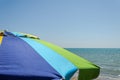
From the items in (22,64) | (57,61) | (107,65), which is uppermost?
(107,65)

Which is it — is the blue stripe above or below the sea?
below

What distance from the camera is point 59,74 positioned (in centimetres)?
277

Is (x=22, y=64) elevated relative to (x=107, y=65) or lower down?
lower down

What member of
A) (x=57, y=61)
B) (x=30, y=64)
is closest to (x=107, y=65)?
(x=57, y=61)

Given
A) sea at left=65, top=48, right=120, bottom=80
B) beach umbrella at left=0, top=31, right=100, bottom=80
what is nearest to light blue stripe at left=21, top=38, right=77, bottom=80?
beach umbrella at left=0, top=31, right=100, bottom=80

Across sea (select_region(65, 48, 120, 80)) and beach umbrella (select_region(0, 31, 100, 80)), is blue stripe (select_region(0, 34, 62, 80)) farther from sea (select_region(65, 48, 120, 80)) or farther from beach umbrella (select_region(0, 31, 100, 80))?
sea (select_region(65, 48, 120, 80))

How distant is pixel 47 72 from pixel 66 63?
753 millimetres

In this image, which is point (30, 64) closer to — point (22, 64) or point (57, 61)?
point (22, 64)

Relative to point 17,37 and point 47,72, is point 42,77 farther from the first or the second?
point 17,37

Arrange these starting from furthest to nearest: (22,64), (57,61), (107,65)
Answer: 1. (107,65)
2. (57,61)
3. (22,64)

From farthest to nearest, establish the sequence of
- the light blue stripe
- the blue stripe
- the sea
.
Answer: the sea
the light blue stripe
the blue stripe

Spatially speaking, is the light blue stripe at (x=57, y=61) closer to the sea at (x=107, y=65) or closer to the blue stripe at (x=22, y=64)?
the blue stripe at (x=22, y=64)

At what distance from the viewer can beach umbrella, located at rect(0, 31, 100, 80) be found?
2594 millimetres

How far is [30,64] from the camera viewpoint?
277 cm
